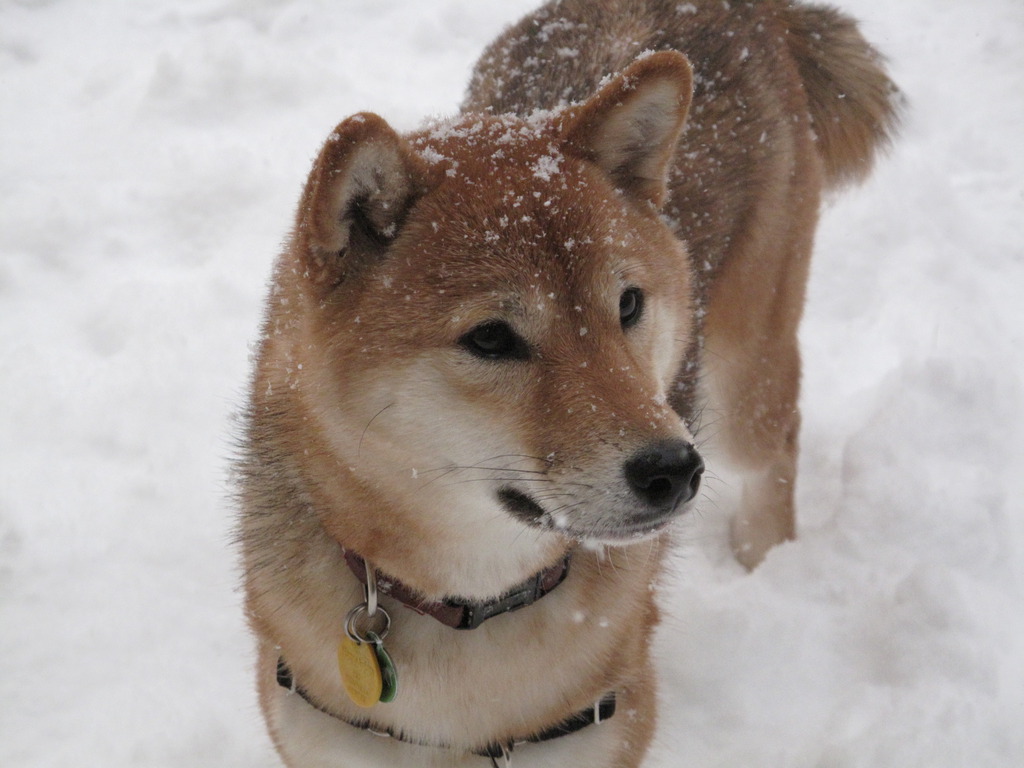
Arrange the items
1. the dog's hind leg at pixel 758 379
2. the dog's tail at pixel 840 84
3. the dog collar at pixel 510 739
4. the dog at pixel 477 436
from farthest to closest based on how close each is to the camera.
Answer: the dog's tail at pixel 840 84, the dog's hind leg at pixel 758 379, the dog collar at pixel 510 739, the dog at pixel 477 436

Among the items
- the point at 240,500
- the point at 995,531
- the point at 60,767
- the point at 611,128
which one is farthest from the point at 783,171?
the point at 60,767

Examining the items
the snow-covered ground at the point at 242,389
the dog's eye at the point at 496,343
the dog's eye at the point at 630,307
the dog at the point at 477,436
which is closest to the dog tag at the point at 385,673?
the dog at the point at 477,436

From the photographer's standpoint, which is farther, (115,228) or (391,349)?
(115,228)

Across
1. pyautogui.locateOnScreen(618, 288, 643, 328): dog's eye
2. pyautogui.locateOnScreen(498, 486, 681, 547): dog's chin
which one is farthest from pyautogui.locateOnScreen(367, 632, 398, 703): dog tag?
pyautogui.locateOnScreen(618, 288, 643, 328): dog's eye

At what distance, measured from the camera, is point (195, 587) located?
3053 millimetres

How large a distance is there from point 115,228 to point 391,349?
3100mm

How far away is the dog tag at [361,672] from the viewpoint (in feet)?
6.00

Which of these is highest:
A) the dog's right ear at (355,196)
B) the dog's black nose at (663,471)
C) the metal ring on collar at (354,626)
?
the dog's right ear at (355,196)

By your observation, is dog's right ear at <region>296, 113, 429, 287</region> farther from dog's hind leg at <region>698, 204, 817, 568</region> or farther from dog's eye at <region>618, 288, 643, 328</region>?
dog's hind leg at <region>698, 204, 817, 568</region>

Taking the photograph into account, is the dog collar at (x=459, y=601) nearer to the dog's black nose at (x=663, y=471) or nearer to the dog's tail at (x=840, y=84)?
the dog's black nose at (x=663, y=471)

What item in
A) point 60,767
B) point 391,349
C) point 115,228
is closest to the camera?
point 391,349

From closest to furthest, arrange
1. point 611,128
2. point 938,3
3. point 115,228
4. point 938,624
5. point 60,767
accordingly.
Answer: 1. point 611,128
2. point 60,767
3. point 938,624
4. point 115,228
5. point 938,3

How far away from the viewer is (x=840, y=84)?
10.7ft

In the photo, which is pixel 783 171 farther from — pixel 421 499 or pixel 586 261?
pixel 421 499
